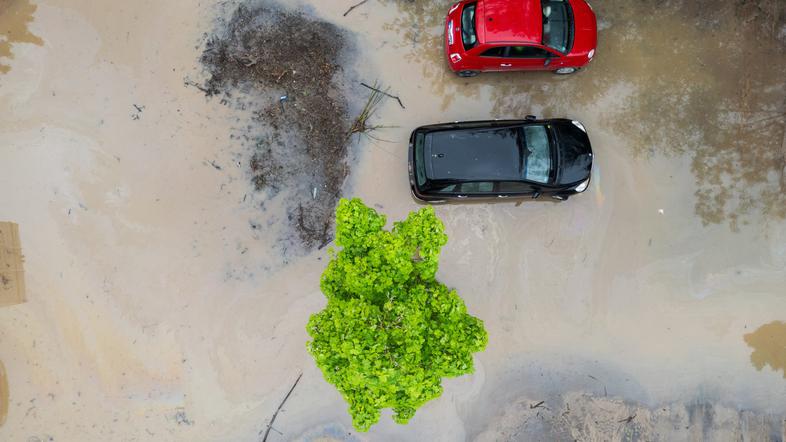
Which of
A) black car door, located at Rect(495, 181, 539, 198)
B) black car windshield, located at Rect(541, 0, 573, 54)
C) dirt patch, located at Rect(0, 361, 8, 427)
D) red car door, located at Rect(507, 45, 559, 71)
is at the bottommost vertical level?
dirt patch, located at Rect(0, 361, 8, 427)

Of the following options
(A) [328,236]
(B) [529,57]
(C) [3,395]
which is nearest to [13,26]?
(C) [3,395]

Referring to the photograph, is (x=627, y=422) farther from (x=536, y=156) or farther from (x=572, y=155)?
(x=536, y=156)

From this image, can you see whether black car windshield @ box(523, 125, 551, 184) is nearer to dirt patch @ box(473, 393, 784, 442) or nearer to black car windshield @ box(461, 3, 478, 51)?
black car windshield @ box(461, 3, 478, 51)

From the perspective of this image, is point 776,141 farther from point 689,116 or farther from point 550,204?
point 550,204

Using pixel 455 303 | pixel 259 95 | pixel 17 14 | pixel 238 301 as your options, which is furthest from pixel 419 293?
pixel 17 14

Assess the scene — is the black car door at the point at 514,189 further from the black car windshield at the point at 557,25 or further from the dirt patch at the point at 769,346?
the dirt patch at the point at 769,346

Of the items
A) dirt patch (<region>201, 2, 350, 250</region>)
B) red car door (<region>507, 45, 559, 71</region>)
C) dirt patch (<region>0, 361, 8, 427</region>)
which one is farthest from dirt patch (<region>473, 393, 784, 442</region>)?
dirt patch (<region>0, 361, 8, 427</region>)
